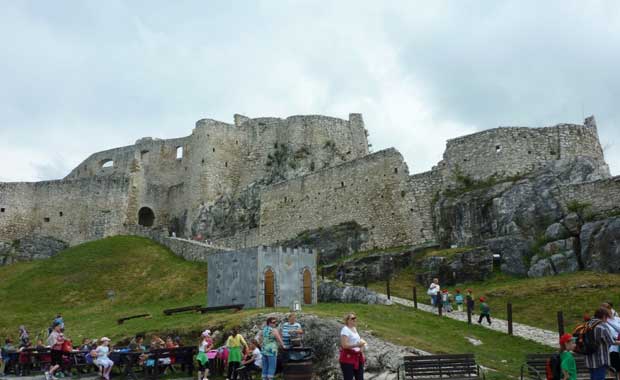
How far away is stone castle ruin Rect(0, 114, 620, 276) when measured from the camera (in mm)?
33688

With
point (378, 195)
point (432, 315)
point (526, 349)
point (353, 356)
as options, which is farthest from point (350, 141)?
point (353, 356)

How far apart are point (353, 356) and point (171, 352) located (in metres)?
6.77

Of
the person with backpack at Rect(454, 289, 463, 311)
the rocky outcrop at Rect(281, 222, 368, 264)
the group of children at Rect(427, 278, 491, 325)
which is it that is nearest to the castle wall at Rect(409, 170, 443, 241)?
the rocky outcrop at Rect(281, 222, 368, 264)

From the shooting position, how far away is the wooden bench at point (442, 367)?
14.0 m

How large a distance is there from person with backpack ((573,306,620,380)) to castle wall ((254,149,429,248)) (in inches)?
948

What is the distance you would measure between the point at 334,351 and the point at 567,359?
6.75 m

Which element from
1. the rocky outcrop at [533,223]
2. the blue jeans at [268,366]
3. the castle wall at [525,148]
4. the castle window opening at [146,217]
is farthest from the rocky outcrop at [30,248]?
the blue jeans at [268,366]

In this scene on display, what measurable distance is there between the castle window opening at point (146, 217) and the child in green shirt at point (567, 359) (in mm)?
50763

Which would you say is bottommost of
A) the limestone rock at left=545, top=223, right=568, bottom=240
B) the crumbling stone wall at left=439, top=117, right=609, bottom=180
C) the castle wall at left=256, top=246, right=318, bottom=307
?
the castle wall at left=256, top=246, right=318, bottom=307

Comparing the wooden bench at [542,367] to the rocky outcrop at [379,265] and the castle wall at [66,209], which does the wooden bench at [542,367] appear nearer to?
the rocky outcrop at [379,265]

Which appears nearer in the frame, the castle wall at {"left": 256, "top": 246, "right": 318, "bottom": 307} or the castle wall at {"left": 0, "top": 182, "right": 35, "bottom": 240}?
the castle wall at {"left": 256, "top": 246, "right": 318, "bottom": 307}

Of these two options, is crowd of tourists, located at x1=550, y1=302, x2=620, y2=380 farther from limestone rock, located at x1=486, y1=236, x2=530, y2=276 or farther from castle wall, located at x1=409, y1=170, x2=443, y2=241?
castle wall, located at x1=409, y1=170, x2=443, y2=241

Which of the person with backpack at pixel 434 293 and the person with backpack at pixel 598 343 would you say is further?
the person with backpack at pixel 434 293

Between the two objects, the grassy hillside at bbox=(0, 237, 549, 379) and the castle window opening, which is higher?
the castle window opening
